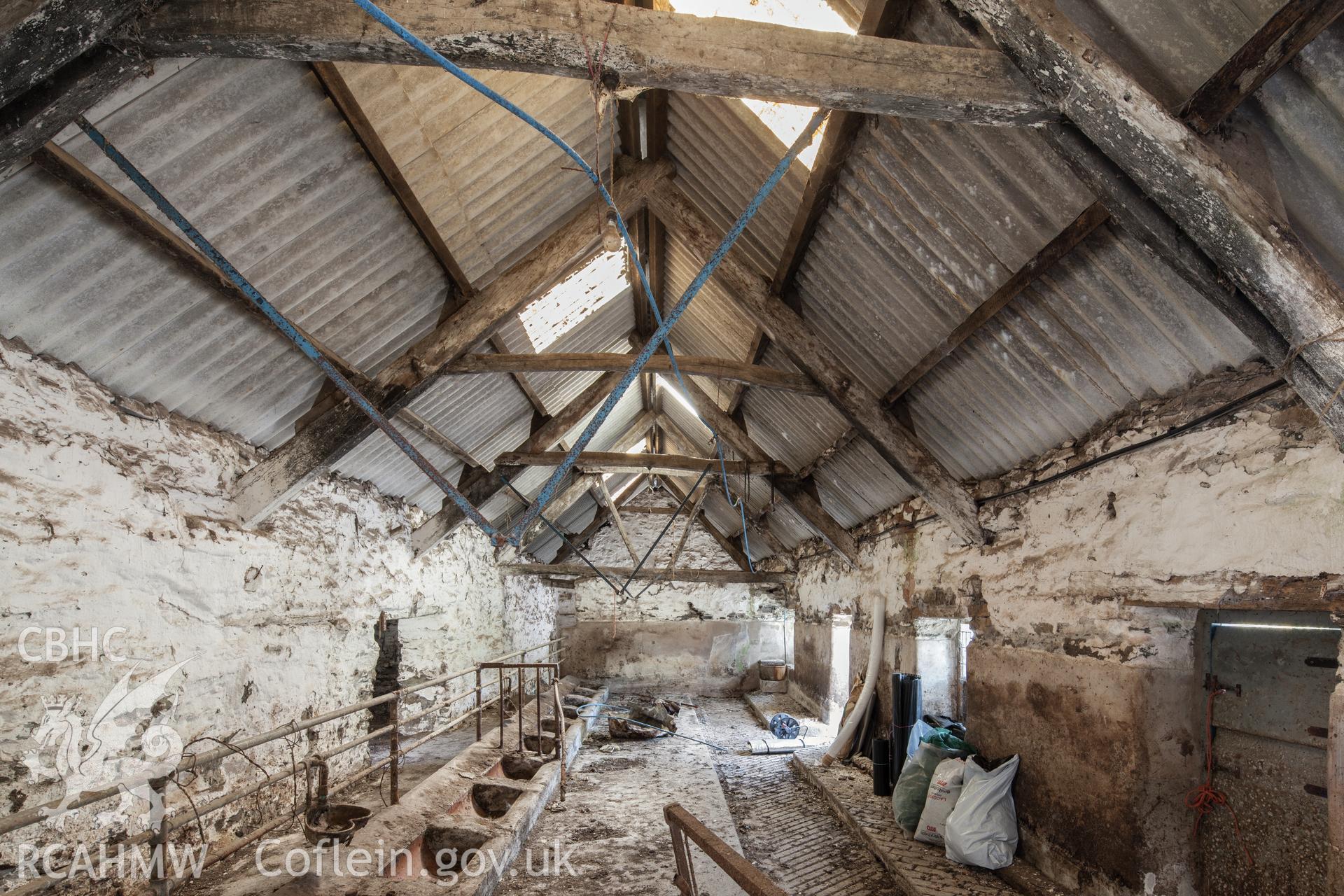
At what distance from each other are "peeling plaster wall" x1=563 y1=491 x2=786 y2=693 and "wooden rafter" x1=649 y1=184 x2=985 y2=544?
8232 millimetres

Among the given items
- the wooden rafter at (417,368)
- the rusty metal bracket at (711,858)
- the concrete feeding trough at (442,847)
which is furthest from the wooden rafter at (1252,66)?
the concrete feeding trough at (442,847)

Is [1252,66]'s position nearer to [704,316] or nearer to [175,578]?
[704,316]

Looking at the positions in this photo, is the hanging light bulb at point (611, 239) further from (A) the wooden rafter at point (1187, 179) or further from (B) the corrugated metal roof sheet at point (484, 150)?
(A) the wooden rafter at point (1187, 179)

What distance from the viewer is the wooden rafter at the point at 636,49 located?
2.19 metres

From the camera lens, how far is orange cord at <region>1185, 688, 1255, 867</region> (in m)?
3.28

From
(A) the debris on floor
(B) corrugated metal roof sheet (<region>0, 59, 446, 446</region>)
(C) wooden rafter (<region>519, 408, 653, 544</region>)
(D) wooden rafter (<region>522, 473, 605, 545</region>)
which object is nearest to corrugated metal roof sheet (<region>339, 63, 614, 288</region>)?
(B) corrugated metal roof sheet (<region>0, 59, 446, 446</region>)

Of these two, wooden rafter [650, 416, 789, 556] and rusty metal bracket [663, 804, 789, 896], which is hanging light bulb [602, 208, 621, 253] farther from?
wooden rafter [650, 416, 789, 556]

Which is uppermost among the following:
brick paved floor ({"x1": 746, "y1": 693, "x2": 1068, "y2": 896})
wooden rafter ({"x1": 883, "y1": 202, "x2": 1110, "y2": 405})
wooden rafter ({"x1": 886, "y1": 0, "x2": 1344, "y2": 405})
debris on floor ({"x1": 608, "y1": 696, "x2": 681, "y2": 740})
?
wooden rafter ({"x1": 886, "y1": 0, "x2": 1344, "y2": 405})

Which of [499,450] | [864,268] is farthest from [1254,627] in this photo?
[499,450]

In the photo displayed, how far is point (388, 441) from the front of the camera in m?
6.06

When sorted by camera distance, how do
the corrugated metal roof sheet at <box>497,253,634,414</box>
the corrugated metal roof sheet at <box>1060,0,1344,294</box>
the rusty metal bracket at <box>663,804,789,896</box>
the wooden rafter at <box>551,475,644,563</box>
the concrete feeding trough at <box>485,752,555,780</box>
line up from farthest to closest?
the wooden rafter at <box>551,475,644,563</box> < the corrugated metal roof sheet at <box>497,253,634,414</box> < the concrete feeding trough at <box>485,752,555,780</box> < the corrugated metal roof sheet at <box>1060,0,1344,294</box> < the rusty metal bracket at <box>663,804,789,896</box>

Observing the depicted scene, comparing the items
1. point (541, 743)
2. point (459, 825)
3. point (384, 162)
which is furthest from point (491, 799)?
point (384, 162)

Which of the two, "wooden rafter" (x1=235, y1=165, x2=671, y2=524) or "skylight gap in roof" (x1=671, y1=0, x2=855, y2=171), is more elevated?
"skylight gap in roof" (x1=671, y1=0, x2=855, y2=171)

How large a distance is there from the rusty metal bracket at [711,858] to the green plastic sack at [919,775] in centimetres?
263
